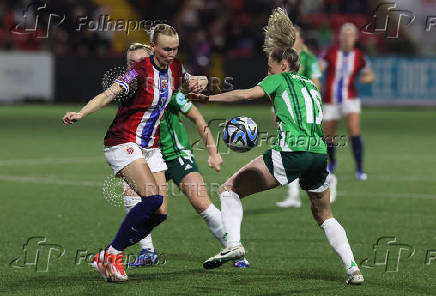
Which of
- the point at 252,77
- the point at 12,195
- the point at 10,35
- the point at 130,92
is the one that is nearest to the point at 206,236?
the point at 130,92

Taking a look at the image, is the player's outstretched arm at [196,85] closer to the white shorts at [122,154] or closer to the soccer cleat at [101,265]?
the white shorts at [122,154]

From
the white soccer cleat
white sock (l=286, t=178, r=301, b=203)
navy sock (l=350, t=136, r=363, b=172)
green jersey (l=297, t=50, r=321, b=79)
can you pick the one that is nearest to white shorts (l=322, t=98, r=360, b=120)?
navy sock (l=350, t=136, r=363, b=172)

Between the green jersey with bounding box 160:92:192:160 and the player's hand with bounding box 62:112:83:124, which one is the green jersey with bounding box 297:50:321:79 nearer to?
the green jersey with bounding box 160:92:192:160

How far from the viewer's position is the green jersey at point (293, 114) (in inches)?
263

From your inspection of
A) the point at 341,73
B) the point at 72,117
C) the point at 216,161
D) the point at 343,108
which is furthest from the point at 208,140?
the point at 341,73

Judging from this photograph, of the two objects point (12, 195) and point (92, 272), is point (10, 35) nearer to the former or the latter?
point (12, 195)

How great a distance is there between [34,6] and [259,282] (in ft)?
80.6

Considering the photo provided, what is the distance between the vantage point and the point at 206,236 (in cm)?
902

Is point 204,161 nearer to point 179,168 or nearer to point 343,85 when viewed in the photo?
point 343,85

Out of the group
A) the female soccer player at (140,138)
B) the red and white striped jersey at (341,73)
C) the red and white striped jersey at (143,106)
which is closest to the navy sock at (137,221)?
the female soccer player at (140,138)

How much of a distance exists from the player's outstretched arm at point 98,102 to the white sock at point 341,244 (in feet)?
6.04

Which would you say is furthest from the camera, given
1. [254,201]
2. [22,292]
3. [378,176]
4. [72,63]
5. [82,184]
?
[72,63]

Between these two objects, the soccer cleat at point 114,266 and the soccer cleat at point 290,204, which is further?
the soccer cleat at point 290,204

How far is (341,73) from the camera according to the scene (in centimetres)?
1452
